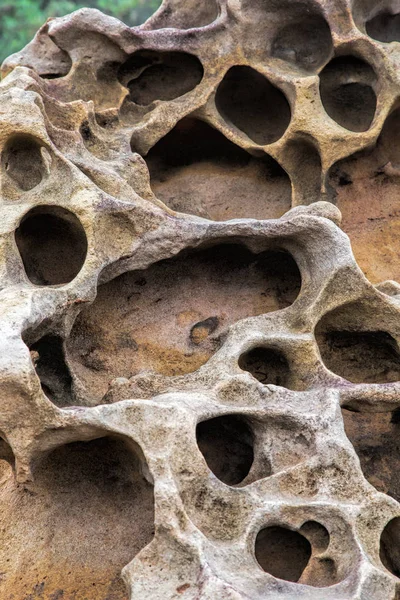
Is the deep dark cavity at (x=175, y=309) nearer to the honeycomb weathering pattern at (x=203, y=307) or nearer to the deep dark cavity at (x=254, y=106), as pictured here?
the honeycomb weathering pattern at (x=203, y=307)

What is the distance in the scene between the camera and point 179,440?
2277 millimetres

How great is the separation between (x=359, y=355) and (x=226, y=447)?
710mm

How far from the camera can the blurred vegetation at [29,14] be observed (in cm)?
1036

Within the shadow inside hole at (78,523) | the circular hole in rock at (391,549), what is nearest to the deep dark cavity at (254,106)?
the shadow inside hole at (78,523)

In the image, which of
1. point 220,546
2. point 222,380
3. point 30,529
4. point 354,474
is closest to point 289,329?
point 222,380

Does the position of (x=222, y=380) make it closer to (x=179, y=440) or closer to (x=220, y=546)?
(x=179, y=440)

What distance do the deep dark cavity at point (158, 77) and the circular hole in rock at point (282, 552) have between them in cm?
218

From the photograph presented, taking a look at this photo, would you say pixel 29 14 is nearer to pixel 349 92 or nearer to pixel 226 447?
pixel 349 92

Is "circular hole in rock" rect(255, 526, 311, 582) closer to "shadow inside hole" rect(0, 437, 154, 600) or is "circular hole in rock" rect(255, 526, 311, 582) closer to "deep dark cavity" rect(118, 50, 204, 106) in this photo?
"shadow inside hole" rect(0, 437, 154, 600)

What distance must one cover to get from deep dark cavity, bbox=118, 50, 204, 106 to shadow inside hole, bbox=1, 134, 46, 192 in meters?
0.90

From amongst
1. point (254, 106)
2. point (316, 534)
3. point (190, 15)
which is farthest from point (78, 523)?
point (190, 15)

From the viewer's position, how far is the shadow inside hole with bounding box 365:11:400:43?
3.88 m

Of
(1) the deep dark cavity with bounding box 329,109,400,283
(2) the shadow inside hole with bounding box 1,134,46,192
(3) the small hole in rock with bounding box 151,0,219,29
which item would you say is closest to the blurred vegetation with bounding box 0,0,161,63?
(3) the small hole in rock with bounding box 151,0,219,29

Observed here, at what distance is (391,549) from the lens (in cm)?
248
